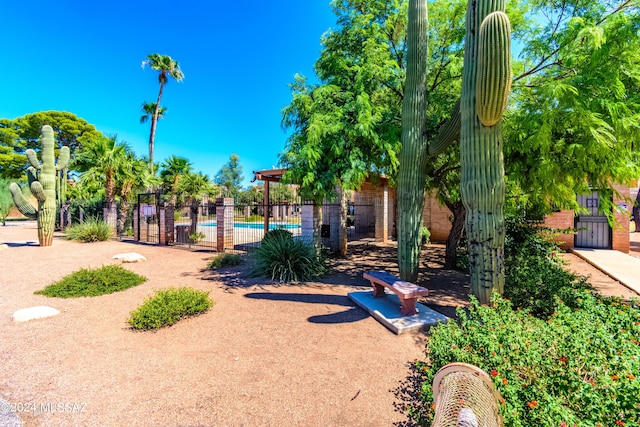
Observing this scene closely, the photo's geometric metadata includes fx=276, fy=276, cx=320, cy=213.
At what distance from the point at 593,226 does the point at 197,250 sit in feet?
52.5

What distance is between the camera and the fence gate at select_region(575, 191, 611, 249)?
1065 centimetres

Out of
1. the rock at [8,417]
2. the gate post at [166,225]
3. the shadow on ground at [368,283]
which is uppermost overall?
the gate post at [166,225]

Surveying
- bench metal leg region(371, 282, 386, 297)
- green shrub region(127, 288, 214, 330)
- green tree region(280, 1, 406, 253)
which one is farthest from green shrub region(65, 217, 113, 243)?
bench metal leg region(371, 282, 386, 297)

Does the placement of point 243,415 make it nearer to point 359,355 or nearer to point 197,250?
point 359,355

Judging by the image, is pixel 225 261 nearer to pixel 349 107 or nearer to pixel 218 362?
pixel 218 362

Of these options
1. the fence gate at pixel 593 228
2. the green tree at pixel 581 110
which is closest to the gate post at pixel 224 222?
the green tree at pixel 581 110

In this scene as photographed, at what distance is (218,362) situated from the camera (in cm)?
339

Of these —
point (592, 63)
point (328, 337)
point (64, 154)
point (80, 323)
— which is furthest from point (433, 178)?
point (64, 154)

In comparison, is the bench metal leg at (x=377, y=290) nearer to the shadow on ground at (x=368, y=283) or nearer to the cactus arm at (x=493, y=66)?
the shadow on ground at (x=368, y=283)

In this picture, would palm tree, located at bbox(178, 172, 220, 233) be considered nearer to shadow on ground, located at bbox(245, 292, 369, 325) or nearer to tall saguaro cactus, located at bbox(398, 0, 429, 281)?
shadow on ground, located at bbox(245, 292, 369, 325)

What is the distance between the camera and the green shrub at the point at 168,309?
14.0 ft

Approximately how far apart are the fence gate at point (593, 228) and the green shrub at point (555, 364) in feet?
35.5

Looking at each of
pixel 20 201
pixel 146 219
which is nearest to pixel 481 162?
pixel 146 219

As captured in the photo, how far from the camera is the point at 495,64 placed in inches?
144
